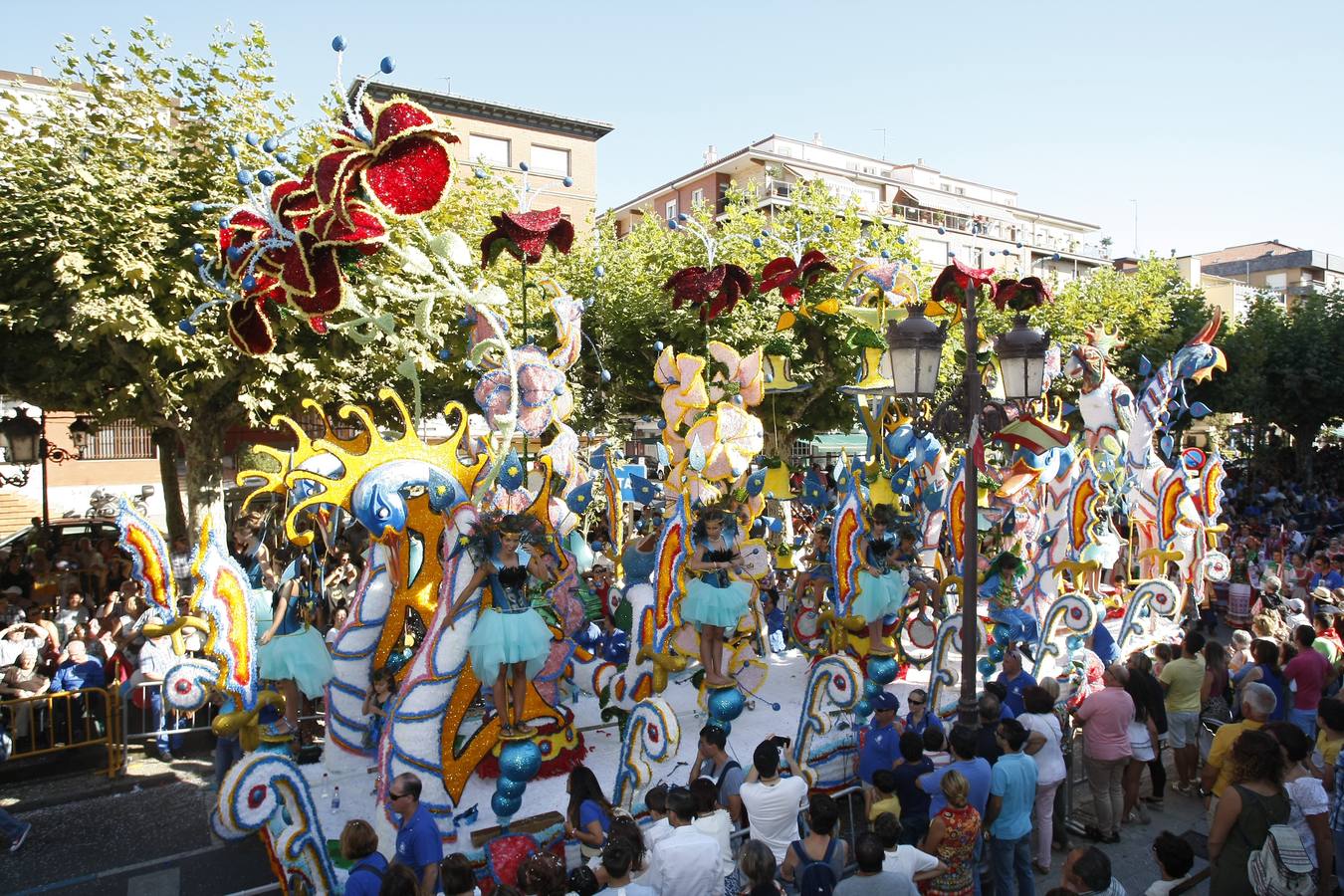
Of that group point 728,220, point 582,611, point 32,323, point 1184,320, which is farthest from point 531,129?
point 582,611

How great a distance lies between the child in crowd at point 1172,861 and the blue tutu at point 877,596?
4107 millimetres

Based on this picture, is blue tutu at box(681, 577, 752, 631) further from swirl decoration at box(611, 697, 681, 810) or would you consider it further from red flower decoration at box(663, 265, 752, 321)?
red flower decoration at box(663, 265, 752, 321)

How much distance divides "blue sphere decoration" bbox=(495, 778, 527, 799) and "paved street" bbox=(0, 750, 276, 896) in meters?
1.90

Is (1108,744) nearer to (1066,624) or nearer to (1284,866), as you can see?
(1284,866)

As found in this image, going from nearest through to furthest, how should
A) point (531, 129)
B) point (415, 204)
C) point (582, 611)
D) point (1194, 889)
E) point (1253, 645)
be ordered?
point (415, 204)
point (1194, 889)
point (1253, 645)
point (582, 611)
point (531, 129)

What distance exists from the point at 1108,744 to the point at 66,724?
31.1 ft

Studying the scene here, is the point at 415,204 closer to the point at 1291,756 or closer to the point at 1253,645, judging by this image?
the point at 1291,756

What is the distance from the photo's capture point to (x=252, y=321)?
6355mm

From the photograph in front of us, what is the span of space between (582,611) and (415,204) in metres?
4.08


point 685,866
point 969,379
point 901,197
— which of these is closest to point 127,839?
point 685,866

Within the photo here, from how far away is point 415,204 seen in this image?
5676 mm

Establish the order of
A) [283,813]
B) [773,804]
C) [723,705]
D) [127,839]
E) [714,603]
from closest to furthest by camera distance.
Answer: [773,804] → [283,813] → [127,839] → [723,705] → [714,603]

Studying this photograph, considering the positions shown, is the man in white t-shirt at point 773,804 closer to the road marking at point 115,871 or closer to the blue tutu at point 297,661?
the blue tutu at point 297,661

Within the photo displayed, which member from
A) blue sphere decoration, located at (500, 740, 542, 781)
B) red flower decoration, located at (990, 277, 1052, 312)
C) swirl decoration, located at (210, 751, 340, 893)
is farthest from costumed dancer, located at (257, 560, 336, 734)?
red flower decoration, located at (990, 277, 1052, 312)
